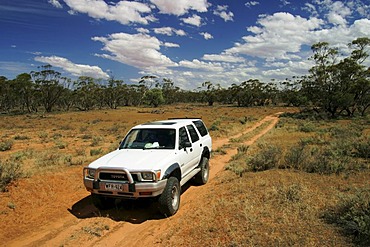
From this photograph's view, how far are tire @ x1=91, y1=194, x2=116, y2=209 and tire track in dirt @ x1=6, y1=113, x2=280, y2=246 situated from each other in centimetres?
16

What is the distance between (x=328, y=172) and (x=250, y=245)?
5.07 meters

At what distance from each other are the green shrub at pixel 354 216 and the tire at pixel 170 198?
305 cm

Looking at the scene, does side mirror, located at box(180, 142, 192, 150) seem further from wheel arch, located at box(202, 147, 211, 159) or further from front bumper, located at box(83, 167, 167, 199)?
wheel arch, located at box(202, 147, 211, 159)

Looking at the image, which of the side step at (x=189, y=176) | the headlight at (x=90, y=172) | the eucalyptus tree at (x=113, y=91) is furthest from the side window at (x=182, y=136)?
the eucalyptus tree at (x=113, y=91)

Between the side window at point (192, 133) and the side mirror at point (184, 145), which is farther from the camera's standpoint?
the side window at point (192, 133)

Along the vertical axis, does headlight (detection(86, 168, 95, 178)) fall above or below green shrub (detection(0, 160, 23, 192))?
above

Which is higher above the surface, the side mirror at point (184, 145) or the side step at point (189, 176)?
the side mirror at point (184, 145)

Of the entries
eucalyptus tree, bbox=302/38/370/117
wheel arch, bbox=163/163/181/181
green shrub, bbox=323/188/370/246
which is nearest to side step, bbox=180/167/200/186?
wheel arch, bbox=163/163/181/181

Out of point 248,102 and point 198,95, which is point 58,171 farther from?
point 198,95

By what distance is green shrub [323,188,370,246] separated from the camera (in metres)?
4.14

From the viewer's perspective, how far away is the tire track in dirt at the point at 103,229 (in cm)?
506

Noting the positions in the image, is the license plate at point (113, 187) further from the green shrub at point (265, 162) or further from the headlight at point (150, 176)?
the green shrub at point (265, 162)

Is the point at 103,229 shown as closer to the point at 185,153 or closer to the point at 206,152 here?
the point at 185,153

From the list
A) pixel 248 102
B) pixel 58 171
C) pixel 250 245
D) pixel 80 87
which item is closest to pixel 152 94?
pixel 80 87
